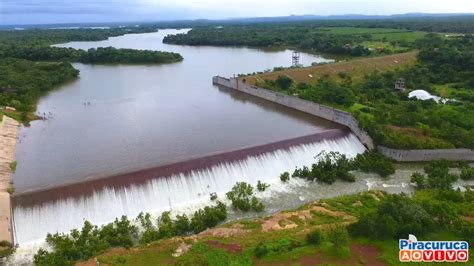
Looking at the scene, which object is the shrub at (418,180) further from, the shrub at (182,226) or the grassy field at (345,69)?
the grassy field at (345,69)

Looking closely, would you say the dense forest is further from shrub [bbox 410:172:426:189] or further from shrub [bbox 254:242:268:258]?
shrub [bbox 254:242:268:258]

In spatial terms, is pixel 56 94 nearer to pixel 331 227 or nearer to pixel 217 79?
pixel 217 79

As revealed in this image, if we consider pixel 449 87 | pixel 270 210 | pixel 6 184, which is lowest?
pixel 270 210

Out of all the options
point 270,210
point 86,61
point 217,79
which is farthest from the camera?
point 86,61

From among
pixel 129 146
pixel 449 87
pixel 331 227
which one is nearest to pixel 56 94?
pixel 129 146

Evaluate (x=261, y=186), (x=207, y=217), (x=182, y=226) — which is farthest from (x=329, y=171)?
(x=182, y=226)

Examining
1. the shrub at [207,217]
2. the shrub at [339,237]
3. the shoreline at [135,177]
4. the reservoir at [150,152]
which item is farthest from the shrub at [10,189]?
the shrub at [339,237]
